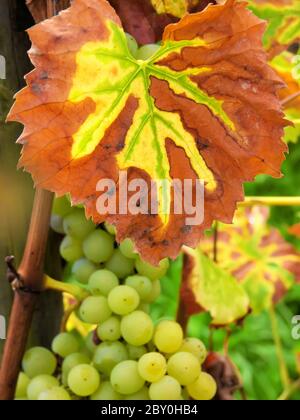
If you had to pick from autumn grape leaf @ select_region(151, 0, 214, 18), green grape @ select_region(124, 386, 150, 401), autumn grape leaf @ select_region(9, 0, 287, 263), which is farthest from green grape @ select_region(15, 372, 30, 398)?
autumn grape leaf @ select_region(151, 0, 214, 18)

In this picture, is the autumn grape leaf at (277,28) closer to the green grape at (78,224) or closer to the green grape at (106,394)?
the green grape at (78,224)

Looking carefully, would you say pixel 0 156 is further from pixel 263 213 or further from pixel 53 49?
pixel 263 213

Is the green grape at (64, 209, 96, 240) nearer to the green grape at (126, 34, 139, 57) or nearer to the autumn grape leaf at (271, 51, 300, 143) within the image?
the green grape at (126, 34, 139, 57)

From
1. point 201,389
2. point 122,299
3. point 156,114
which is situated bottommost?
point 201,389

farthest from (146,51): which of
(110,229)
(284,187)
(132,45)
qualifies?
(284,187)

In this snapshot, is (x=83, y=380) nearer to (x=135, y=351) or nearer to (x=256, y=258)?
(x=135, y=351)

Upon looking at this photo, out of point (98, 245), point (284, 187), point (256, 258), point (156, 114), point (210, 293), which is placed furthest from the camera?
point (284, 187)

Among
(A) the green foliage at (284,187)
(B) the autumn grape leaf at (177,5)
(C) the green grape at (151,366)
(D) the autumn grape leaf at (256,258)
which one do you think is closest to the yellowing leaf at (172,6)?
(B) the autumn grape leaf at (177,5)
